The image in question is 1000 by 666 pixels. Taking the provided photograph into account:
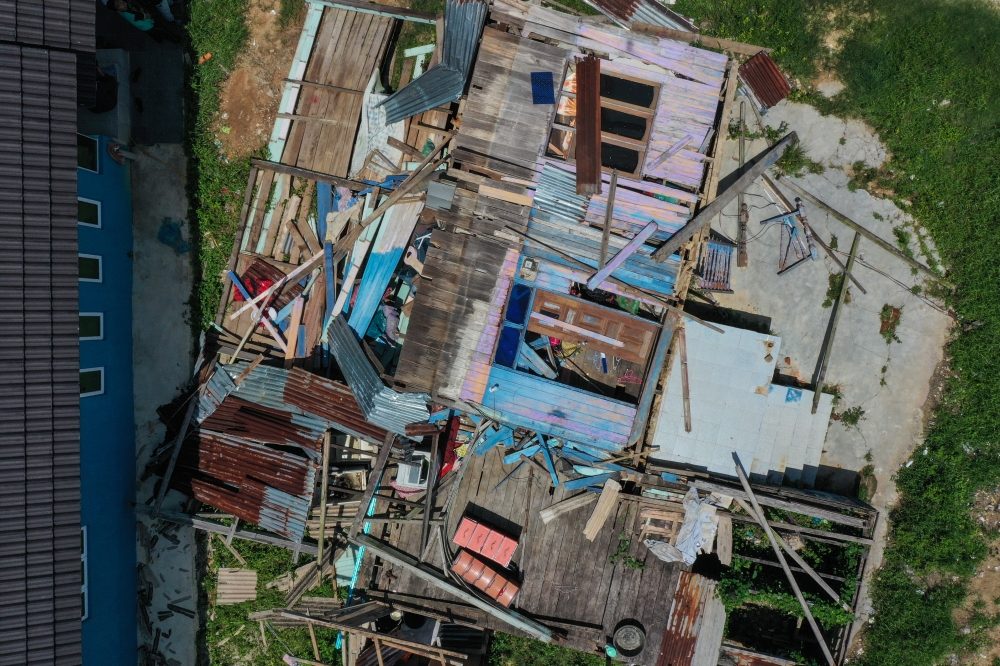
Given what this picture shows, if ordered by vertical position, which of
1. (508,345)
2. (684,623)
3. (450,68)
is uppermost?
(450,68)

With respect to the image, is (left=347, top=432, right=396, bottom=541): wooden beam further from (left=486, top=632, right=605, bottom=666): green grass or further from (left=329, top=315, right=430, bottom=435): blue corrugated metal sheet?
(left=486, top=632, right=605, bottom=666): green grass

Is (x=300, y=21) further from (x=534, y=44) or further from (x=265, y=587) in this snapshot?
(x=265, y=587)

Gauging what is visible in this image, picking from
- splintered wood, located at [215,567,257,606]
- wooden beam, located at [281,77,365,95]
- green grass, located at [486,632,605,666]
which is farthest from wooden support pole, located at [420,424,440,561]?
wooden beam, located at [281,77,365,95]

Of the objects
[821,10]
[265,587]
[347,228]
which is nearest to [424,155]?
[347,228]

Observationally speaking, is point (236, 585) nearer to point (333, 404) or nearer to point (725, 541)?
point (333, 404)

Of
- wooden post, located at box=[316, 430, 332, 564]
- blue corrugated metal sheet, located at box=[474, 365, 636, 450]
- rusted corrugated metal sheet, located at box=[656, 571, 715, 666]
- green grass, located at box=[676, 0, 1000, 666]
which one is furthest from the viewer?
green grass, located at box=[676, 0, 1000, 666]

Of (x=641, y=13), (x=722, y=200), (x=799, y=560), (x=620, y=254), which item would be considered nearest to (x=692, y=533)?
(x=799, y=560)
